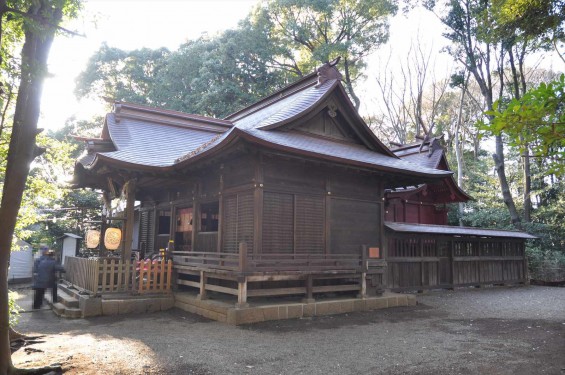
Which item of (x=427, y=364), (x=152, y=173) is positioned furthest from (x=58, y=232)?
(x=427, y=364)

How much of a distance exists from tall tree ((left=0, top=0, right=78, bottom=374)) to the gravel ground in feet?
4.71

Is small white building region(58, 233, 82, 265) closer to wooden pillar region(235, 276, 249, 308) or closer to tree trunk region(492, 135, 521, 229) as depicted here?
wooden pillar region(235, 276, 249, 308)

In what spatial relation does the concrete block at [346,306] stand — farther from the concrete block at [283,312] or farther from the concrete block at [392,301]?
the concrete block at [283,312]

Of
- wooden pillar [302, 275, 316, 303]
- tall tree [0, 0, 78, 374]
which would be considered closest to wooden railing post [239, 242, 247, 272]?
wooden pillar [302, 275, 316, 303]

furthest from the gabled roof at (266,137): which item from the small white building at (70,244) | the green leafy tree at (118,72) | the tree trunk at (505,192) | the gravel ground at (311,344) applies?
the green leafy tree at (118,72)

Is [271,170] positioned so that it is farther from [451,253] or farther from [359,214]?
[451,253]

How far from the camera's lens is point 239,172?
11.4 metres

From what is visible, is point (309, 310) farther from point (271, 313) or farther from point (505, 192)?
point (505, 192)

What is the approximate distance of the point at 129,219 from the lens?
37.8 feet

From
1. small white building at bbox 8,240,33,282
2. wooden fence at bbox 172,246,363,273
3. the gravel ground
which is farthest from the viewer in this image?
small white building at bbox 8,240,33,282

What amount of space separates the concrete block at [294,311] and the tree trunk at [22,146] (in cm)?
611

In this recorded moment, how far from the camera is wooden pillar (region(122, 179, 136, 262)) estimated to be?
11.3 metres

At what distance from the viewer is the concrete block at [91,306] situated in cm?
995

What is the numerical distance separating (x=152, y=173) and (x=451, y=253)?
12.4 meters
